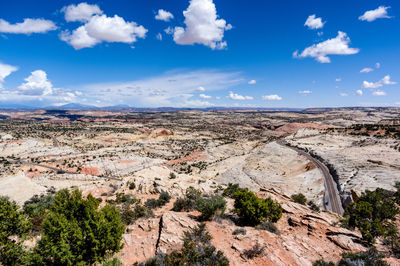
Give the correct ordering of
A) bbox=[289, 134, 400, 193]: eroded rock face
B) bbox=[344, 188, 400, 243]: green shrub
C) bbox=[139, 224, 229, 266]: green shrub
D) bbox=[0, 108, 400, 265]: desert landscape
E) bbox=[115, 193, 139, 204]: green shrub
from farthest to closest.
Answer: bbox=[289, 134, 400, 193]: eroded rock face → bbox=[115, 193, 139, 204]: green shrub → bbox=[344, 188, 400, 243]: green shrub → bbox=[0, 108, 400, 265]: desert landscape → bbox=[139, 224, 229, 266]: green shrub

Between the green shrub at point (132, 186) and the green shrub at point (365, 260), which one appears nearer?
the green shrub at point (365, 260)

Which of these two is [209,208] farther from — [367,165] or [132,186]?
[367,165]

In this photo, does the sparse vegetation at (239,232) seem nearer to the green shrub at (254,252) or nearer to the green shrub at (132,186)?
the green shrub at (254,252)

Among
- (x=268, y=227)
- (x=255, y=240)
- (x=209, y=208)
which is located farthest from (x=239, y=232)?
(x=209, y=208)

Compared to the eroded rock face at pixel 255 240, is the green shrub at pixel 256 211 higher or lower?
higher

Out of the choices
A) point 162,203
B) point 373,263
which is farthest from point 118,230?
point 373,263

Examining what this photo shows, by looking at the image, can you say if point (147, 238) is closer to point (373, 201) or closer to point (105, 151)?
point (373, 201)

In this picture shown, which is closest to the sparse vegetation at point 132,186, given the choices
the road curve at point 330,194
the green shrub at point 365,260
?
the green shrub at point 365,260

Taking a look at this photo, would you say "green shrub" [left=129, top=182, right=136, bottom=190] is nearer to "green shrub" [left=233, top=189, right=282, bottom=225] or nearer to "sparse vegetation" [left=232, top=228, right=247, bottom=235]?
"green shrub" [left=233, top=189, right=282, bottom=225]

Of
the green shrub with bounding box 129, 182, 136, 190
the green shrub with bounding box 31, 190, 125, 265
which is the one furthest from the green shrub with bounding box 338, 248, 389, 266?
Answer: the green shrub with bounding box 129, 182, 136, 190
